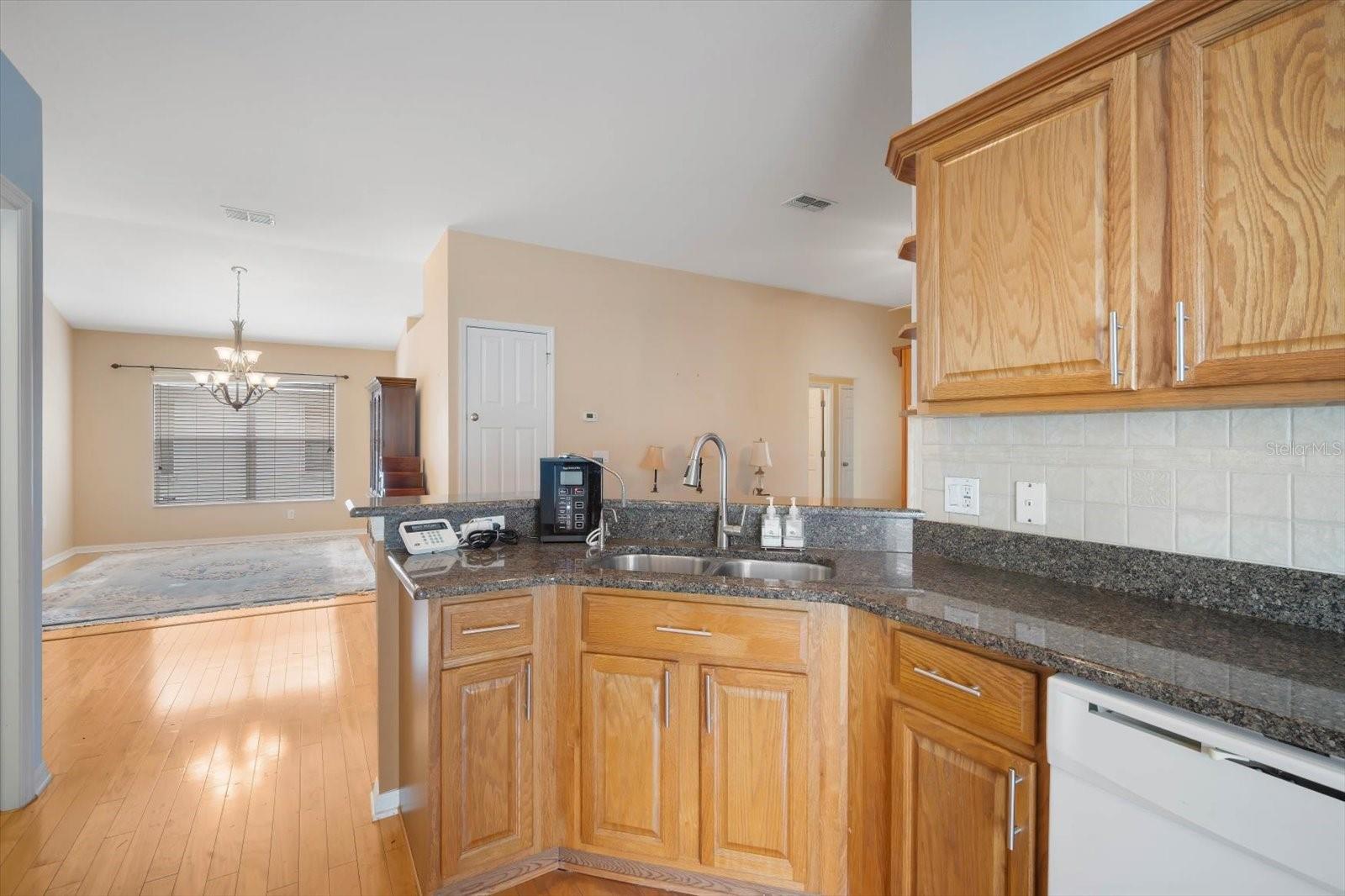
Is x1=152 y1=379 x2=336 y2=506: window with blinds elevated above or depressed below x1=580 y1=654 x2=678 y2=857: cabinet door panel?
above

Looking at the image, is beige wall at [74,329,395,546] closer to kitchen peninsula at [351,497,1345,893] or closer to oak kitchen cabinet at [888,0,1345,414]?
kitchen peninsula at [351,497,1345,893]

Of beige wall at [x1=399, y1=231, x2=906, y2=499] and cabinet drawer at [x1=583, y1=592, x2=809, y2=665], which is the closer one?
cabinet drawer at [x1=583, y1=592, x2=809, y2=665]

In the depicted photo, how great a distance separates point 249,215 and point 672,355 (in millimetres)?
3238

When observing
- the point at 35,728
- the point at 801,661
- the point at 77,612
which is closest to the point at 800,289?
the point at 801,661

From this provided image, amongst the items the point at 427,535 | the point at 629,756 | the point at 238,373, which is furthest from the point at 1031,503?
the point at 238,373

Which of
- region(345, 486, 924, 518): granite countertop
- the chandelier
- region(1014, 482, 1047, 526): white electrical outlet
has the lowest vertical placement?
region(345, 486, 924, 518): granite countertop

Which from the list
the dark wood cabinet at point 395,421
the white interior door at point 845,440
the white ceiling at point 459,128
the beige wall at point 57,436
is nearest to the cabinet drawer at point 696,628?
the white ceiling at point 459,128

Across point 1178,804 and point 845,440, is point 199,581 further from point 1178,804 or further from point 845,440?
point 1178,804

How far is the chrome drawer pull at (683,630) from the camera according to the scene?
5.36 feet

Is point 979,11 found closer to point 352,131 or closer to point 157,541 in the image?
point 352,131

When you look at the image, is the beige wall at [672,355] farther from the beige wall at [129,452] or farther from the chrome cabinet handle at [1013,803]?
the chrome cabinet handle at [1013,803]

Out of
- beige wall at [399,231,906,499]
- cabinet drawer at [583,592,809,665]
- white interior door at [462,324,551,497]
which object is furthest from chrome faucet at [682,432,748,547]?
beige wall at [399,231,906,499]

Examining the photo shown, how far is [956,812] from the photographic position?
125 centimetres

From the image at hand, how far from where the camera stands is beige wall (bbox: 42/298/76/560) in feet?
20.4
